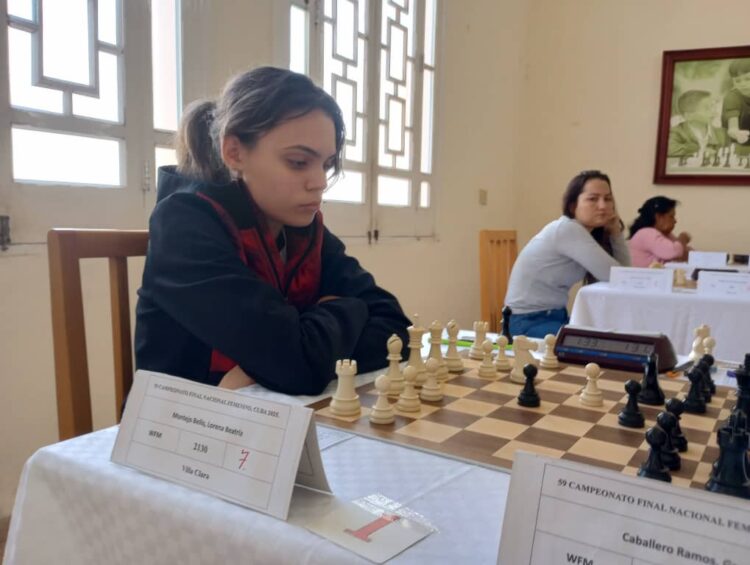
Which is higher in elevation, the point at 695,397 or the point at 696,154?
the point at 696,154

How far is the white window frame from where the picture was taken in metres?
2.96

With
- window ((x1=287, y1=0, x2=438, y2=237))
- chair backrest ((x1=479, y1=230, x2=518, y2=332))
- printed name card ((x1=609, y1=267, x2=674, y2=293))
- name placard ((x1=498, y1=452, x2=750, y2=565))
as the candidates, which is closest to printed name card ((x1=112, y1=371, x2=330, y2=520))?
name placard ((x1=498, y1=452, x2=750, y2=565))

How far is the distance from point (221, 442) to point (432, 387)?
0.43 metres

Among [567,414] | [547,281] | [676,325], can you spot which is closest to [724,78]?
[547,281]

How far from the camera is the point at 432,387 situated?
3.25 feet

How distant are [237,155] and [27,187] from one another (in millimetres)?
923

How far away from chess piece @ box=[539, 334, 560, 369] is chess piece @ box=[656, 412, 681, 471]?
507 mm

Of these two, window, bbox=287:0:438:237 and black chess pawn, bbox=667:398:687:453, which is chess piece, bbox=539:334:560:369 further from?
window, bbox=287:0:438:237

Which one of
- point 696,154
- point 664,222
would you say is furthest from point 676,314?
point 696,154

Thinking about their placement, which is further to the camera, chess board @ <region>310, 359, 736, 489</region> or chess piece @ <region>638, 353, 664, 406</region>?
chess piece @ <region>638, 353, 664, 406</region>

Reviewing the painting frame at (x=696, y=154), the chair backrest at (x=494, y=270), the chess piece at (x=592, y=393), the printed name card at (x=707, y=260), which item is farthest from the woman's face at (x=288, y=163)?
the painting frame at (x=696, y=154)

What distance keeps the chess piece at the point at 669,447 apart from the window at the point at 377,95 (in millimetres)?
2545

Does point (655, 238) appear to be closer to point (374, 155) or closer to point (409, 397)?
point (374, 155)

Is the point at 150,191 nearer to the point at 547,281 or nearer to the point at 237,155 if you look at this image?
the point at 237,155
